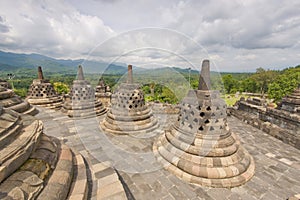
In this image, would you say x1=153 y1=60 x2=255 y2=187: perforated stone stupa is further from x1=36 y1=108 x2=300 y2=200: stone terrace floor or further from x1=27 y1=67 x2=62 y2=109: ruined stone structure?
x1=27 y1=67 x2=62 y2=109: ruined stone structure

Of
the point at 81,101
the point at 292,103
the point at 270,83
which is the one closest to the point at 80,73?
the point at 81,101

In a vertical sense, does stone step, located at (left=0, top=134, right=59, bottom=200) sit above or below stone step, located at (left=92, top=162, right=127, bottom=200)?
above

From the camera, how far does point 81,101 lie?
1144cm

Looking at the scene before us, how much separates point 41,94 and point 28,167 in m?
13.6

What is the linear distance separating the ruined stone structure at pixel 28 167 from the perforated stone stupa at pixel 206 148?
350cm

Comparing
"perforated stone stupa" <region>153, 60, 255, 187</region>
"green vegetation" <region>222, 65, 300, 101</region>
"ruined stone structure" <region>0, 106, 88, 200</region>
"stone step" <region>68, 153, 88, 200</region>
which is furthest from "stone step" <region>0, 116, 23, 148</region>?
"green vegetation" <region>222, 65, 300, 101</region>

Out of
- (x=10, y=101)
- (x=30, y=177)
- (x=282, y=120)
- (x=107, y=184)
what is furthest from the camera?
(x=282, y=120)

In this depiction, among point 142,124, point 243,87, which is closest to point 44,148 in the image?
point 142,124

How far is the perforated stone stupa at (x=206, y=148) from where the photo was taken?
15.7 feet

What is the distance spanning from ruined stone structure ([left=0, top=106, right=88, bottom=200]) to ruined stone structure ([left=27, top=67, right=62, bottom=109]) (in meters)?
12.1

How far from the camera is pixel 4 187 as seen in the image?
2000 millimetres

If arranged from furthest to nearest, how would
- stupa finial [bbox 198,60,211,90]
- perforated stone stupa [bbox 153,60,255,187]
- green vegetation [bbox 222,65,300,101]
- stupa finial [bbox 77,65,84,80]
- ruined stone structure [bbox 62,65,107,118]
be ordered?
green vegetation [bbox 222,65,300,101], stupa finial [bbox 77,65,84,80], ruined stone structure [bbox 62,65,107,118], stupa finial [bbox 198,60,211,90], perforated stone stupa [bbox 153,60,255,187]

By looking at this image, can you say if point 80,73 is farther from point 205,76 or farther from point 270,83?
point 270,83

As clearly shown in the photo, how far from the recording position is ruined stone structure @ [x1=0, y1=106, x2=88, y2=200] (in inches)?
82.7
